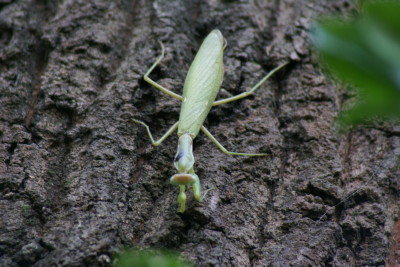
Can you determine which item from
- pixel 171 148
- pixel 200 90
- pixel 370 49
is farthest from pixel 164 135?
pixel 370 49

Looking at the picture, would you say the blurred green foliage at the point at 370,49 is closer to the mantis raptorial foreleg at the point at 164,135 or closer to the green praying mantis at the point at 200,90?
the green praying mantis at the point at 200,90

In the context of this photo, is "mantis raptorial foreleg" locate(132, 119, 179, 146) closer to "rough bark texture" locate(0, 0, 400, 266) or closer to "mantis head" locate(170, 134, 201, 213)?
"rough bark texture" locate(0, 0, 400, 266)

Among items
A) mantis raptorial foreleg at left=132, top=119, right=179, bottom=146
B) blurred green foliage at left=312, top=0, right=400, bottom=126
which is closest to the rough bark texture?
mantis raptorial foreleg at left=132, top=119, right=179, bottom=146

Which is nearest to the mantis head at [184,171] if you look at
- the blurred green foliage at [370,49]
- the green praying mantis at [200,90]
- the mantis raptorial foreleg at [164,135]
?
the green praying mantis at [200,90]

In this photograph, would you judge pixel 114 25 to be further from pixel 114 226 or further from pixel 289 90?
pixel 114 226

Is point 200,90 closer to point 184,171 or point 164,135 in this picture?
point 164,135

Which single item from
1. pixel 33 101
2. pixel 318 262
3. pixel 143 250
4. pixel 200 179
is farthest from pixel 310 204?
pixel 33 101
